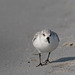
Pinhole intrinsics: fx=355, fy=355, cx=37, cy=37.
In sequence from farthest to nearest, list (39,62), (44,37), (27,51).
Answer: (27,51) < (39,62) < (44,37)

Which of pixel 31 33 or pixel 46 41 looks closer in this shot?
pixel 46 41

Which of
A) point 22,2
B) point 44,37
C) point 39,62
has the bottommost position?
point 39,62

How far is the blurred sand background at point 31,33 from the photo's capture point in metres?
8.12

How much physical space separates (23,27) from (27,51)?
4.16 meters

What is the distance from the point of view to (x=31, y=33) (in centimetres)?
1280

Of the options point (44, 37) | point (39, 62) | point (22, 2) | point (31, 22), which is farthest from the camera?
point (22, 2)

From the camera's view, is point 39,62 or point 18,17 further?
point 18,17

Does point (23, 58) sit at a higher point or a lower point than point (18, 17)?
lower

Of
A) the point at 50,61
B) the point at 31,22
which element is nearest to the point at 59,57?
the point at 50,61

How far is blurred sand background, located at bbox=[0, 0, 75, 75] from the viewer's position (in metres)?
8.12

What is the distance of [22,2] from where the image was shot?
20.1 m

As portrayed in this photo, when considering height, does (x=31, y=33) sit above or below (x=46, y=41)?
above

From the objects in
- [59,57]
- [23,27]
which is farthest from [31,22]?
[59,57]

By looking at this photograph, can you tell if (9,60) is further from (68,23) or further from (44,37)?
(68,23)
